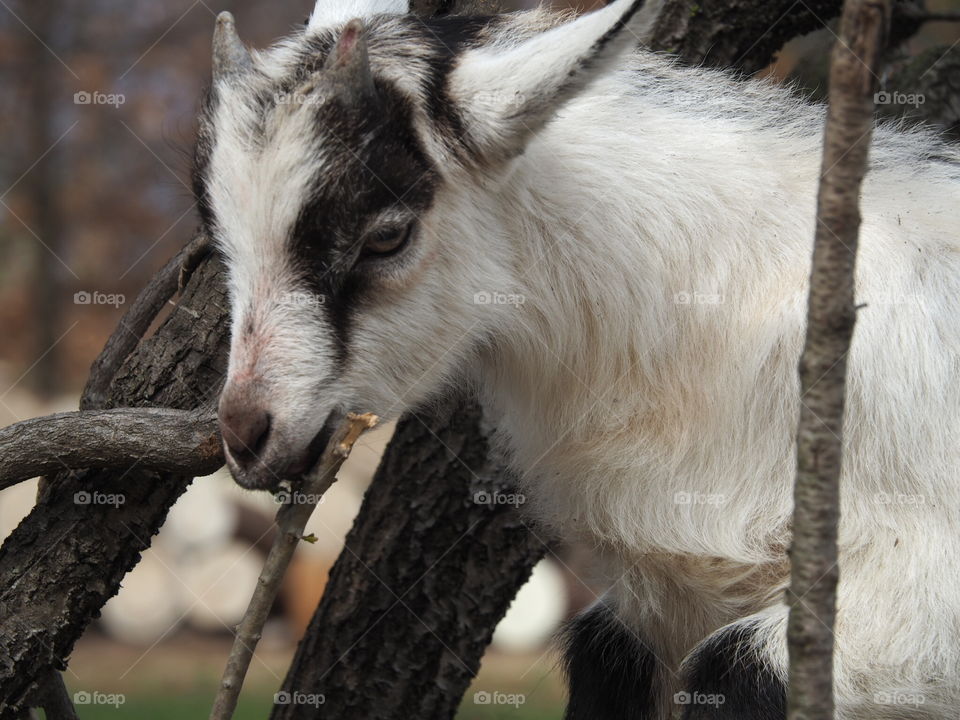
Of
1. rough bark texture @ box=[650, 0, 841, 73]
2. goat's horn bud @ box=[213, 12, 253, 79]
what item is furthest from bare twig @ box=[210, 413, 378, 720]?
rough bark texture @ box=[650, 0, 841, 73]

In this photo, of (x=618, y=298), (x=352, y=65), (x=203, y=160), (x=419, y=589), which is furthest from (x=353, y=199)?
(x=419, y=589)

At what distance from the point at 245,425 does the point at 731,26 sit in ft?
10.1

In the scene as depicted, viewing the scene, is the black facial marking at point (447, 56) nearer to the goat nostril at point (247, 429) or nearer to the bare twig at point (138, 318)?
the goat nostril at point (247, 429)

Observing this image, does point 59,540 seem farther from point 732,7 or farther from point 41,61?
point 41,61

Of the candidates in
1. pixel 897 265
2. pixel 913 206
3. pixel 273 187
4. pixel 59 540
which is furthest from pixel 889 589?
pixel 59 540

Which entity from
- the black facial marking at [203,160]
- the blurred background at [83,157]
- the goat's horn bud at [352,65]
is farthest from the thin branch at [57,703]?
the blurred background at [83,157]

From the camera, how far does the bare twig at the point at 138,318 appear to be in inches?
175

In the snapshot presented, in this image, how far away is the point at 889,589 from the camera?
322 centimetres

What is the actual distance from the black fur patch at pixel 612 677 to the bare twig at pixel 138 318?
1.98 m

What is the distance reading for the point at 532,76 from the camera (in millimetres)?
3195

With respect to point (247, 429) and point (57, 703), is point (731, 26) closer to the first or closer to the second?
point (247, 429)

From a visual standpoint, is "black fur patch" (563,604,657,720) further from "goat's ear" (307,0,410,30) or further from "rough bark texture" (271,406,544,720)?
"goat's ear" (307,0,410,30)

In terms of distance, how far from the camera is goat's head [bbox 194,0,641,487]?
3174mm

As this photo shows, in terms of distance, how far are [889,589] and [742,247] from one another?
3.49 ft
